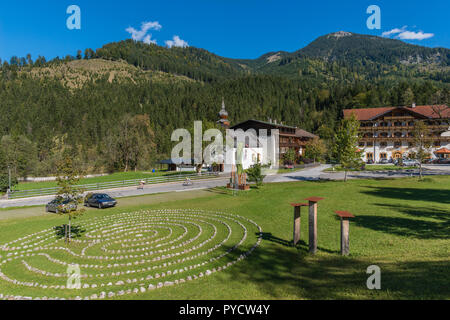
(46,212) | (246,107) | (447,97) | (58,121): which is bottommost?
(46,212)

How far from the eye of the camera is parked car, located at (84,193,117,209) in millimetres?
24109

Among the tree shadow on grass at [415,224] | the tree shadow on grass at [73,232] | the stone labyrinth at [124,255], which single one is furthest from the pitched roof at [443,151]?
the tree shadow on grass at [73,232]

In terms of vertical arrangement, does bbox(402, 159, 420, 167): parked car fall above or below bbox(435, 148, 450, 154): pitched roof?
below

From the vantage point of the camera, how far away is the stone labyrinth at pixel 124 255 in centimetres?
894

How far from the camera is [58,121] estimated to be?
112312 mm

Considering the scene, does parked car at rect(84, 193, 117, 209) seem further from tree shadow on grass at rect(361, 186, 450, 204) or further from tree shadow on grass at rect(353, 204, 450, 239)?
tree shadow on grass at rect(361, 186, 450, 204)

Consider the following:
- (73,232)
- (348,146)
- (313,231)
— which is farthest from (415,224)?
(348,146)

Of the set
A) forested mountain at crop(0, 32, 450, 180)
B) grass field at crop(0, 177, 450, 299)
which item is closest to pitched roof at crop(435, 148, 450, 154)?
forested mountain at crop(0, 32, 450, 180)

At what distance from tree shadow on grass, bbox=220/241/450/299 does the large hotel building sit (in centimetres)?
6422

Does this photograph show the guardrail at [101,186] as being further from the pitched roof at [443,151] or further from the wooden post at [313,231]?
the pitched roof at [443,151]

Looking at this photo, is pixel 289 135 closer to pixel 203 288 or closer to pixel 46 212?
pixel 46 212

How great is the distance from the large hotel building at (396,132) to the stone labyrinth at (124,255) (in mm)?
62955

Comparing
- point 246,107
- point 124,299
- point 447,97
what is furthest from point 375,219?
point 246,107
